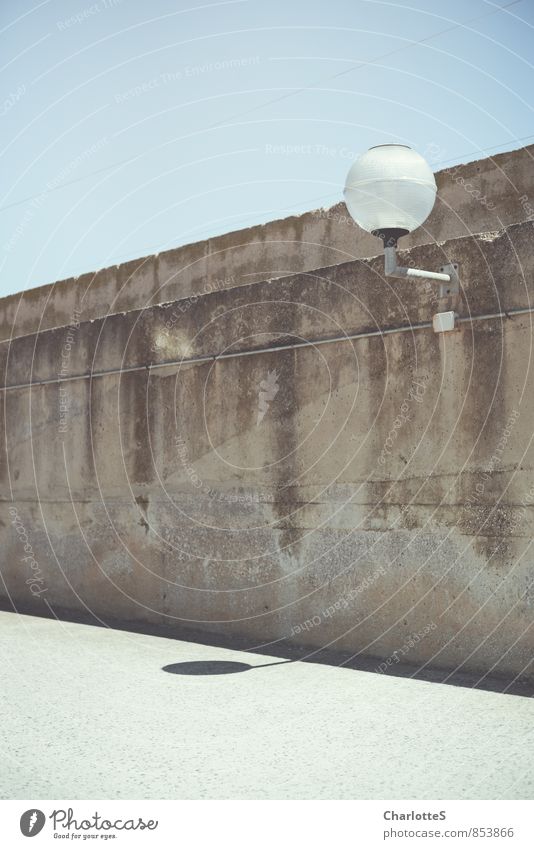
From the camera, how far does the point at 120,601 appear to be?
7371mm

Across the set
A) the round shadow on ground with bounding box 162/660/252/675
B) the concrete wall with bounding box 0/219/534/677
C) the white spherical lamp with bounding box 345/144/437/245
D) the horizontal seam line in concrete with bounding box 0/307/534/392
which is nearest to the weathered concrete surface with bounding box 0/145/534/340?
the concrete wall with bounding box 0/219/534/677

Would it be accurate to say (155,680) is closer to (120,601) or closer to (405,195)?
(120,601)

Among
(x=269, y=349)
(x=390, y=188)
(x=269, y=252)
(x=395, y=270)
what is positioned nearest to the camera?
(x=390, y=188)

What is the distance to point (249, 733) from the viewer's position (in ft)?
13.0

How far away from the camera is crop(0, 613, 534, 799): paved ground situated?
3242 millimetres

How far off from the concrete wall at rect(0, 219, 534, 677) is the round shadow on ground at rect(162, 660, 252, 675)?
67cm

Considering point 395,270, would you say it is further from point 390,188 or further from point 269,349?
point 269,349

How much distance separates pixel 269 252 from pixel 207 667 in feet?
13.4

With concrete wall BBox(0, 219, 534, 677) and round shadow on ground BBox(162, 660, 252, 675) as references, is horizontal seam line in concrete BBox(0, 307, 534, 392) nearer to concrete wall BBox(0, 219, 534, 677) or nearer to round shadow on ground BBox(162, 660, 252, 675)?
concrete wall BBox(0, 219, 534, 677)

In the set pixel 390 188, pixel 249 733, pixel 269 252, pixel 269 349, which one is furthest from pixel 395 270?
pixel 269 252

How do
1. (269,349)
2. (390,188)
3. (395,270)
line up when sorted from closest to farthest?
(390,188) < (395,270) < (269,349)

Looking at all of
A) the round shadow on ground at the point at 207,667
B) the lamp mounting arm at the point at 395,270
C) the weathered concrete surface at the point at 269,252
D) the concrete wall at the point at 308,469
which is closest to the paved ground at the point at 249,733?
the round shadow on ground at the point at 207,667

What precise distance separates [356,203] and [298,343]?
5.58ft

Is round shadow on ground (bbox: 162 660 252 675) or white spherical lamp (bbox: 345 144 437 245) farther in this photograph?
round shadow on ground (bbox: 162 660 252 675)
